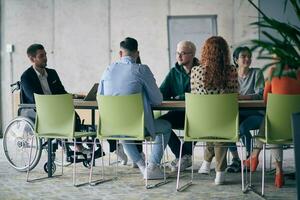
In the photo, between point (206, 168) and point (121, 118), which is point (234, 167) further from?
Result: point (121, 118)

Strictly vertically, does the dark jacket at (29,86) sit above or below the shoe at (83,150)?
above

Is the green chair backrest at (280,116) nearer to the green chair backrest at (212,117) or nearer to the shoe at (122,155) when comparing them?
the green chair backrest at (212,117)

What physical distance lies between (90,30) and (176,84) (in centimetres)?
450

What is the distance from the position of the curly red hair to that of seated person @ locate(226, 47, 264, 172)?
35 cm

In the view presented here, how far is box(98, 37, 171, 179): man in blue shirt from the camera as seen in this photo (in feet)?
16.2

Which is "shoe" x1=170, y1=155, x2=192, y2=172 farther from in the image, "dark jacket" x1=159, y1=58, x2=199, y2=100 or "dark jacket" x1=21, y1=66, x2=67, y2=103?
"dark jacket" x1=21, y1=66, x2=67, y2=103

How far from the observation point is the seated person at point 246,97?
531 centimetres

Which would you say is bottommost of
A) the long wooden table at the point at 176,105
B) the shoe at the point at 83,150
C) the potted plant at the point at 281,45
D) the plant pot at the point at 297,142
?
the shoe at the point at 83,150

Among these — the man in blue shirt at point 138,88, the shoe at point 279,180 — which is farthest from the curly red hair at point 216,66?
the shoe at point 279,180

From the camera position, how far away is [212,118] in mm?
4566

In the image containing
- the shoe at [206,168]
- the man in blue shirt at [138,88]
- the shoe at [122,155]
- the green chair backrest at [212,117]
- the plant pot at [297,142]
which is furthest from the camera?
the shoe at [122,155]

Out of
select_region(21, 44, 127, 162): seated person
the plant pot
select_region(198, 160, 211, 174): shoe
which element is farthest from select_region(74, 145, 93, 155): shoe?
Result: the plant pot

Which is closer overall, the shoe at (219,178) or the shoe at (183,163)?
the shoe at (219,178)

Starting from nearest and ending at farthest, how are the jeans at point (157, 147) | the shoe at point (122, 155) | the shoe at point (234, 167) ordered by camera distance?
the jeans at point (157, 147), the shoe at point (234, 167), the shoe at point (122, 155)
